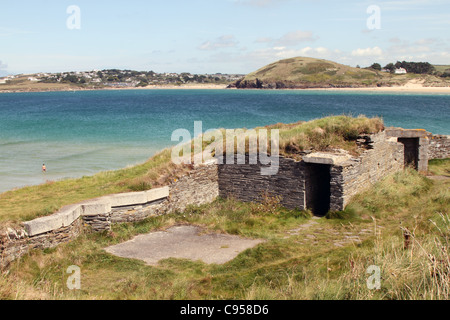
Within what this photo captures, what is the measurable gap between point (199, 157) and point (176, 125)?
38.1 metres

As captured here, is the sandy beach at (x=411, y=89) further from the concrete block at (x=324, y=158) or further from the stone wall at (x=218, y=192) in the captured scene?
the concrete block at (x=324, y=158)

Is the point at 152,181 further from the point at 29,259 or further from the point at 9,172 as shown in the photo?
the point at 9,172

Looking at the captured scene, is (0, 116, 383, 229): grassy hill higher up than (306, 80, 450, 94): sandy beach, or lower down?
lower down

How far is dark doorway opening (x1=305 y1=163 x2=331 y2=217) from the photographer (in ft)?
43.0

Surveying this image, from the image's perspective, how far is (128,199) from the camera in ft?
37.7

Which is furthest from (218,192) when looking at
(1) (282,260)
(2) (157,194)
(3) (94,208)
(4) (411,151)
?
(4) (411,151)

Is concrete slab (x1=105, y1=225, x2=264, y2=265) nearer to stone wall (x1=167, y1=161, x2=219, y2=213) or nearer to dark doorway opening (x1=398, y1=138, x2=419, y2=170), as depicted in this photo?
stone wall (x1=167, y1=161, x2=219, y2=213)

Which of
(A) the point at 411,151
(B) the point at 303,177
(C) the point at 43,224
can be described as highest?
(A) the point at 411,151

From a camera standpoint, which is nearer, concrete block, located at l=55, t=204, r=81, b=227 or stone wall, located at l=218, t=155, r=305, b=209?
concrete block, located at l=55, t=204, r=81, b=227

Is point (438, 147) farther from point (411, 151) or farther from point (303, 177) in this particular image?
point (303, 177)

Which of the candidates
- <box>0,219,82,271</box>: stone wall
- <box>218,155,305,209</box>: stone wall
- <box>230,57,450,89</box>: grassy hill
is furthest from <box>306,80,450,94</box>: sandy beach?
<box>0,219,82,271</box>: stone wall

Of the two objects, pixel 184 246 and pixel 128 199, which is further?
pixel 128 199

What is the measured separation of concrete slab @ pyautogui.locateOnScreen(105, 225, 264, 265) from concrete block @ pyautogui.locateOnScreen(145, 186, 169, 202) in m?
1.16

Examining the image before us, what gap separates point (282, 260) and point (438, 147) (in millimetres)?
16014
